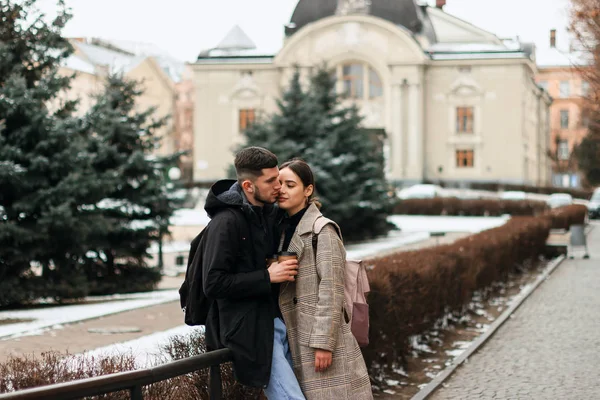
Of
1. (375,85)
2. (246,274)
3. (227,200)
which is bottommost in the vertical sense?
(246,274)

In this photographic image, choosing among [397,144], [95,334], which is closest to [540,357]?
[95,334]

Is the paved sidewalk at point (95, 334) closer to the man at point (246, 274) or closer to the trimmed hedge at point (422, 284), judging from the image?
the trimmed hedge at point (422, 284)

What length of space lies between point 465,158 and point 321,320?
62.2m

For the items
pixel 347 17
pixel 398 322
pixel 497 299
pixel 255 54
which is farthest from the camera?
pixel 255 54

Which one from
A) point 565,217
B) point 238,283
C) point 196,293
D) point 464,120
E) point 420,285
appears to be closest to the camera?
point 238,283

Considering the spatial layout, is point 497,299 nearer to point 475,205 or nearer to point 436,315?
point 436,315

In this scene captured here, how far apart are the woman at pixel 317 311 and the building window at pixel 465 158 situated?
6172 cm

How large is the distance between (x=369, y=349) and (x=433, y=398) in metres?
0.71

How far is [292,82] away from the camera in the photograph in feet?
98.9

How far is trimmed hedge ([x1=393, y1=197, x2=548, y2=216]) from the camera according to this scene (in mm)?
46375

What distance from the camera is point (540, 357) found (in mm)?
9914

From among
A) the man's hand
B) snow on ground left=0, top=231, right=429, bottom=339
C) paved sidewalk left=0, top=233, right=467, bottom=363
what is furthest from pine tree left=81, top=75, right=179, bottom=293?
the man's hand

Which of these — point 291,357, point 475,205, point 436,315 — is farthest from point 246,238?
point 475,205

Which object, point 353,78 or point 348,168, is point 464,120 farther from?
point 348,168
